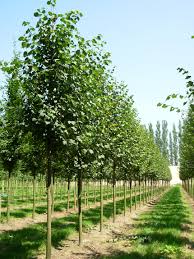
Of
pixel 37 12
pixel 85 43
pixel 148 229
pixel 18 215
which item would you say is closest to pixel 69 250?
pixel 148 229

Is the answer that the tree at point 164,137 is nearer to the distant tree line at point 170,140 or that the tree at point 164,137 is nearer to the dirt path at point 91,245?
the distant tree line at point 170,140

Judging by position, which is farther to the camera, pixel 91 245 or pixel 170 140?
pixel 170 140

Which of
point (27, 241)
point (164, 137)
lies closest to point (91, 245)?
point (27, 241)

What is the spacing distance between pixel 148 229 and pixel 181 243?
3.48 meters

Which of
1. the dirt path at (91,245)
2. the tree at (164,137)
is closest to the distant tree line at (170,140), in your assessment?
the tree at (164,137)

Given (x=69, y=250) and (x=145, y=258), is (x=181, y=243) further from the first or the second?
(x=69, y=250)

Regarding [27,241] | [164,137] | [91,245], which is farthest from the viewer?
[164,137]

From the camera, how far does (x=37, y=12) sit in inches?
383

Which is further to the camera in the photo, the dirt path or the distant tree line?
the distant tree line

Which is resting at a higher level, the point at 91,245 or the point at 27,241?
the point at 27,241

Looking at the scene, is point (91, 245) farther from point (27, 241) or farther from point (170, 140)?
point (170, 140)

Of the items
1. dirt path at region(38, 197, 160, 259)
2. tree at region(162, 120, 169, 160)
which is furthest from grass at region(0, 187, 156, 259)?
tree at region(162, 120, 169, 160)

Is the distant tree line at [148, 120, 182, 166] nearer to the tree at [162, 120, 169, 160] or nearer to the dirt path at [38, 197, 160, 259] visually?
the tree at [162, 120, 169, 160]

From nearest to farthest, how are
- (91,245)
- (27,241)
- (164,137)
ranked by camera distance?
1. (27,241)
2. (91,245)
3. (164,137)
